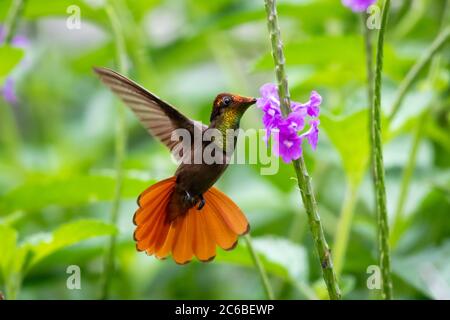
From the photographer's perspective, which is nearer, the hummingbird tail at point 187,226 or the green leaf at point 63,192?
the hummingbird tail at point 187,226

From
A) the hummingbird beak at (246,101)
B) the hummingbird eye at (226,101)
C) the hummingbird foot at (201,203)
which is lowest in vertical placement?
the hummingbird foot at (201,203)

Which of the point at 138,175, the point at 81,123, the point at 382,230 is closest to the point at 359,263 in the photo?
the point at 138,175

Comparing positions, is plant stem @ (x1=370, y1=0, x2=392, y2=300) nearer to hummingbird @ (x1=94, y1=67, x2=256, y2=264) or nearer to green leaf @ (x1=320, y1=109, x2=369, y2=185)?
hummingbird @ (x1=94, y1=67, x2=256, y2=264)

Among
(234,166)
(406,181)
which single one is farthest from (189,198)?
(234,166)

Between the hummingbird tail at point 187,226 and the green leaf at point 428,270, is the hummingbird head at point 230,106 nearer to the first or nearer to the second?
the hummingbird tail at point 187,226

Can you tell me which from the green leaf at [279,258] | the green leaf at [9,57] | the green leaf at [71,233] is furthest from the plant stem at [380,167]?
the green leaf at [9,57]

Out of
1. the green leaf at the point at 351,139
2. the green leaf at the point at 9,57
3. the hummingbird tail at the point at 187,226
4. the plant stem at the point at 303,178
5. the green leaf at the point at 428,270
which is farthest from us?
the green leaf at the point at 428,270
